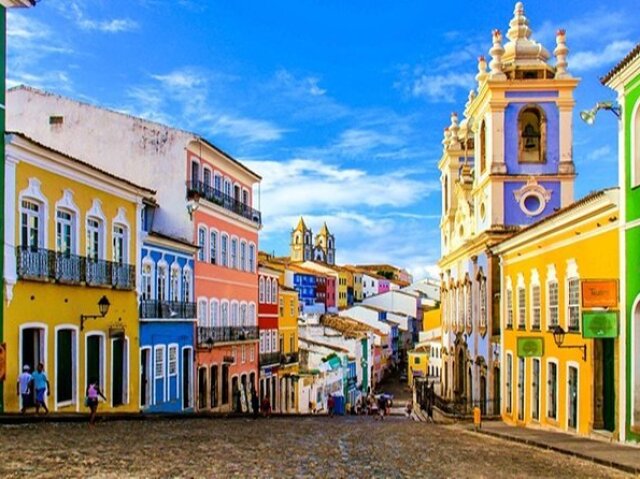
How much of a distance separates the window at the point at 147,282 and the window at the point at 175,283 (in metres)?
2.10

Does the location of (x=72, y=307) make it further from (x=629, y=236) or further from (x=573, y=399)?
(x=629, y=236)

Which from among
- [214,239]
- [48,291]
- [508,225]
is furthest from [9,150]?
[508,225]

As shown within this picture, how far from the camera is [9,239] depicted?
19.0 meters

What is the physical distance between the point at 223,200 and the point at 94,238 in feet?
40.7

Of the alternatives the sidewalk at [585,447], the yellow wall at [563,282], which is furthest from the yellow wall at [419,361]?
the sidewalk at [585,447]

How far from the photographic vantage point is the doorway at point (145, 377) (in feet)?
89.9

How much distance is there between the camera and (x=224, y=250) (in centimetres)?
3653

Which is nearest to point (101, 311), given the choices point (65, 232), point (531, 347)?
point (65, 232)

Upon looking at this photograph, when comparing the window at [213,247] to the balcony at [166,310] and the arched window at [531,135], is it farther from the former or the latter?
the arched window at [531,135]

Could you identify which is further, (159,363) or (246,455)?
(159,363)

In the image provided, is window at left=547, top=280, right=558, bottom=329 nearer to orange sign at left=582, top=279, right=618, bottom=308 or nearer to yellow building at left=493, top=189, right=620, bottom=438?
yellow building at left=493, top=189, right=620, bottom=438

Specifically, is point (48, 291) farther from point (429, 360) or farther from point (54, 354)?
point (429, 360)

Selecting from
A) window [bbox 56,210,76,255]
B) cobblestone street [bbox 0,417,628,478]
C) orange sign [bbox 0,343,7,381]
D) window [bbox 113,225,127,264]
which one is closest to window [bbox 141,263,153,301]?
window [bbox 113,225,127,264]

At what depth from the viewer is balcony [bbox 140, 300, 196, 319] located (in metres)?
27.5
